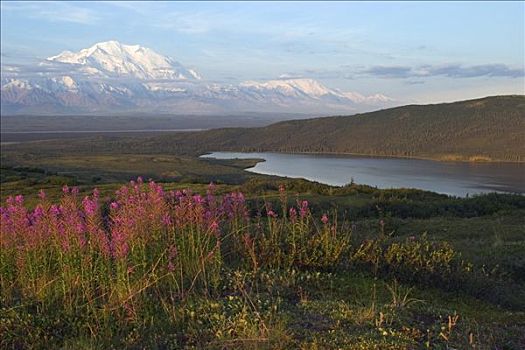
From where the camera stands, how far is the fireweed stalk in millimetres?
6012

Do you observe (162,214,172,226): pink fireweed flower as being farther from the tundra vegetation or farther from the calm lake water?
the calm lake water

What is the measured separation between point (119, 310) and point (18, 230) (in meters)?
1.76

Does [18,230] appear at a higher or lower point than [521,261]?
higher

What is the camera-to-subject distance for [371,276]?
A: 7.21 m

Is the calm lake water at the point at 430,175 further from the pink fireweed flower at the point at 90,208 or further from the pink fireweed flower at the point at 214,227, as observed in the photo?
the pink fireweed flower at the point at 90,208

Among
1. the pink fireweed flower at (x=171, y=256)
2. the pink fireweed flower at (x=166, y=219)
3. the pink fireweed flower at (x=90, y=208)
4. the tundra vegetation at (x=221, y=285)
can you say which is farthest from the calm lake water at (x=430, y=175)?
the pink fireweed flower at (x=90, y=208)

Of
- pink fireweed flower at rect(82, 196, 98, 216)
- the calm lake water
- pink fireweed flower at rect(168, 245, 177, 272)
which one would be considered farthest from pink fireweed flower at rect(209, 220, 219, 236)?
the calm lake water

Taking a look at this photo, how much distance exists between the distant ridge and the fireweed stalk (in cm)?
3665

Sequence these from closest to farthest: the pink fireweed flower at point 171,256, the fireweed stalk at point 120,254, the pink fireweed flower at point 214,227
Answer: the fireweed stalk at point 120,254 → the pink fireweed flower at point 171,256 → the pink fireweed flower at point 214,227

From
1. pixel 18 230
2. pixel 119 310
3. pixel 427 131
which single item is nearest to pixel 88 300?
pixel 119 310

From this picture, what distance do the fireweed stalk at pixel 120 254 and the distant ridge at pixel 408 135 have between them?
120 ft

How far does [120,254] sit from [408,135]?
276ft

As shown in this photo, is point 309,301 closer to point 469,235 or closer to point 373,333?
point 373,333

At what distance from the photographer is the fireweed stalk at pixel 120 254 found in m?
6.01
